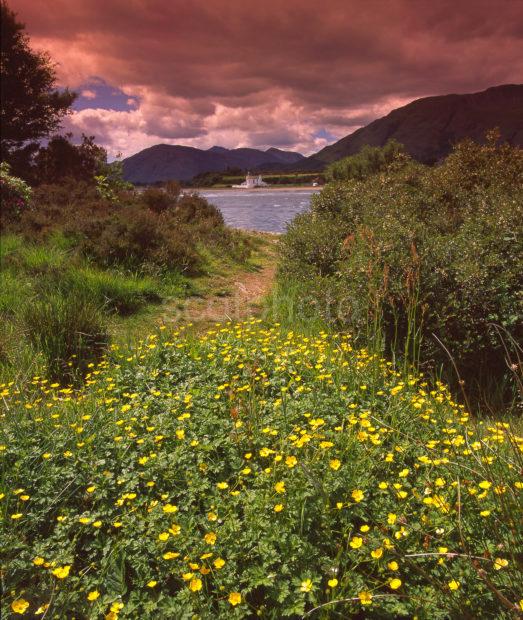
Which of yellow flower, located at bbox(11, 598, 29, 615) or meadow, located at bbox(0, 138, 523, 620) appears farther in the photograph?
meadow, located at bbox(0, 138, 523, 620)

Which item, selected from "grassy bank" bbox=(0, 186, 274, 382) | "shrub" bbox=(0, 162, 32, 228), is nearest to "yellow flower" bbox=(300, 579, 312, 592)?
"grassy bank" bbox=(0, 186, 274, 382)

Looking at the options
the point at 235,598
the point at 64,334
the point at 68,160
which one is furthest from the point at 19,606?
the point at 68,160

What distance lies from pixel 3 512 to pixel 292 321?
500cm

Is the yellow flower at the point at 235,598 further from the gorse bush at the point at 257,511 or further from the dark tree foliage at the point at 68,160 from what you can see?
the dark tree foliage at the point at 68,160

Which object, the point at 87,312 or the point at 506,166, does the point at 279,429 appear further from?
the point at 506,166

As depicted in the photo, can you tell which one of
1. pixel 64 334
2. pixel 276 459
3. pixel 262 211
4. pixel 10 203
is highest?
pixel 262 211

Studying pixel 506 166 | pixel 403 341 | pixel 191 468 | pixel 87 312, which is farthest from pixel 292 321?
pixel 506 166

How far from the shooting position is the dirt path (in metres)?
8.31

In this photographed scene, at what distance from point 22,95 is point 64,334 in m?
17.6

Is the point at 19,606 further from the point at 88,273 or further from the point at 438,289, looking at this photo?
the point at 88,273

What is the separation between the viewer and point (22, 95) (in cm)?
1888

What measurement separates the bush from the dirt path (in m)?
1.64

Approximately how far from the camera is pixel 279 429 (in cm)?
375

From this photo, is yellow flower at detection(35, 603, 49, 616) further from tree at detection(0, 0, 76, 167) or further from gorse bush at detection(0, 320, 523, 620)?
tree at detection(0, 0, 76, 167)
